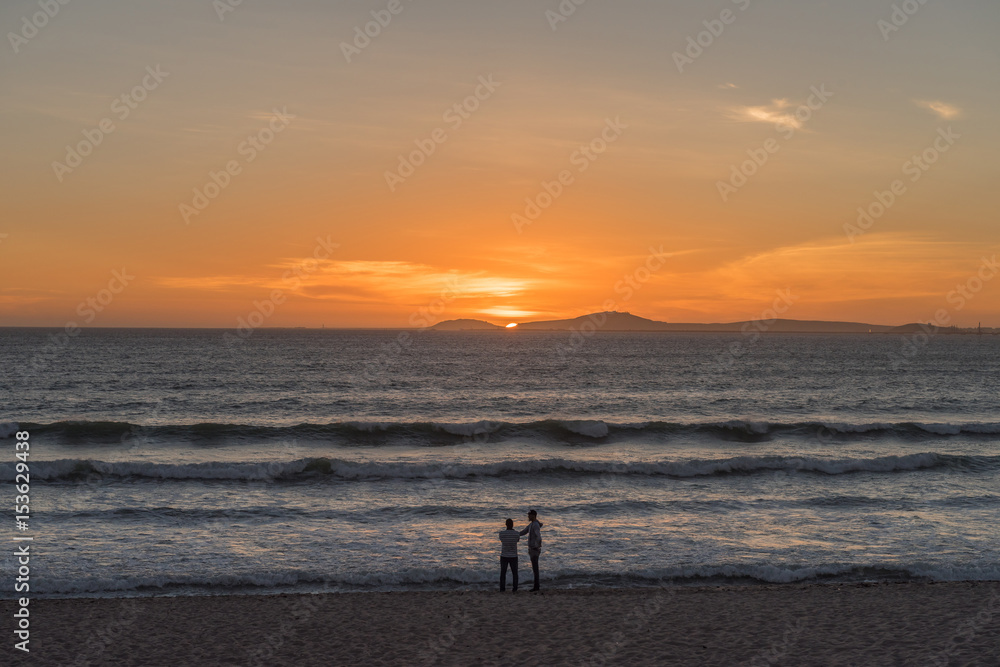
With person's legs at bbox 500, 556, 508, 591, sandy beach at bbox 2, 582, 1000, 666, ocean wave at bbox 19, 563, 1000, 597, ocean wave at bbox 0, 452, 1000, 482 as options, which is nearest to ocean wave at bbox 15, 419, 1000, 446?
ocean wave at bbox 0, 452, 1000, 482

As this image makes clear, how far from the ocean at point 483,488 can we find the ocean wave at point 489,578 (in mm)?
58

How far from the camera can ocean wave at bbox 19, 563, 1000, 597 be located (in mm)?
15375

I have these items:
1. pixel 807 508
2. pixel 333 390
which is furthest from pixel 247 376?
pixel 807 508

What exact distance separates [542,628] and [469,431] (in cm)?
2449

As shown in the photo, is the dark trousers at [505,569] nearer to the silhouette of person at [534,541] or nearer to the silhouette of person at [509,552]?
the silhouette of person at [509,552]

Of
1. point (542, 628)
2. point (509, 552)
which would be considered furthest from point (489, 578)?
point (542, 628)

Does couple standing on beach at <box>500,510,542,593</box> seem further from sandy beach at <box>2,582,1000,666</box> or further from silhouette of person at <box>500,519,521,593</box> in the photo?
sandy beach at <box>2,582,1000,666</box>

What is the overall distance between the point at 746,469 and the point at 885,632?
16.1 m

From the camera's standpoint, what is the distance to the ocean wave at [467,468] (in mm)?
26562

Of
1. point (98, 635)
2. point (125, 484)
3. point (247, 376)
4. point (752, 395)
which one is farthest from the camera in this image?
point (247, 376)

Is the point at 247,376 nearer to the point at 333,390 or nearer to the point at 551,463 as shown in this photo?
the point at 333,390

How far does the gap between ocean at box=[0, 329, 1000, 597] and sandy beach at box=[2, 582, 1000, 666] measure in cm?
146

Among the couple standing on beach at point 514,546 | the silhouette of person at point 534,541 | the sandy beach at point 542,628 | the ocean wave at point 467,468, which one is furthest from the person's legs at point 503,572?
the ocean wave at point 467,468

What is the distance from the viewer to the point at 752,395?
56062mm
